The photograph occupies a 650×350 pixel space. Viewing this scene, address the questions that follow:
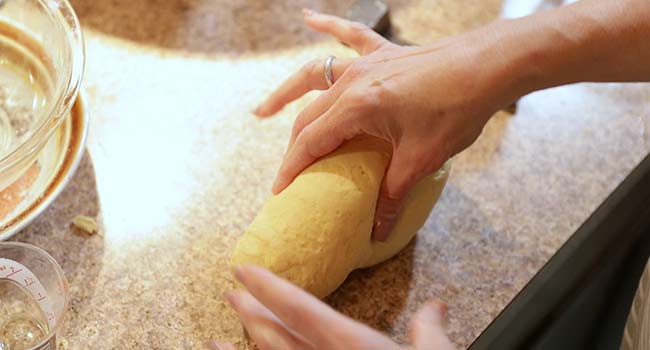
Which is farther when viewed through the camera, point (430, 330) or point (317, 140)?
point (317, 140)

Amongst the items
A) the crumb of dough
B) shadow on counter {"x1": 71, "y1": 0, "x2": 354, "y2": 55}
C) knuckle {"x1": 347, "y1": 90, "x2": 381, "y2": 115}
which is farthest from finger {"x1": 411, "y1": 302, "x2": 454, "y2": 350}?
shadow on counter {"x1": 71, "y1": 0, "x2": 354, "y2": 55}

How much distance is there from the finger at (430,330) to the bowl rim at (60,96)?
1.55 feet

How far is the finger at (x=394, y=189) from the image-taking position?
0.77m

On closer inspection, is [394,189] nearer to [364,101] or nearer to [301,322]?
[364,101]

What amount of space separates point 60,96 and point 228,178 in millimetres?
249

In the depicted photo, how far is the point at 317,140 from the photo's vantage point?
0.78 metres

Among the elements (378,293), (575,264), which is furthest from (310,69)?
(575,264)

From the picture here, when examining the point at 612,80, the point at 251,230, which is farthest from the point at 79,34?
the point at 612,80

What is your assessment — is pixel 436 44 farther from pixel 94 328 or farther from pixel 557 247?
pixel 94 328

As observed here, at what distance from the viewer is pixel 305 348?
2.20ft

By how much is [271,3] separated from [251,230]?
0.55 metres

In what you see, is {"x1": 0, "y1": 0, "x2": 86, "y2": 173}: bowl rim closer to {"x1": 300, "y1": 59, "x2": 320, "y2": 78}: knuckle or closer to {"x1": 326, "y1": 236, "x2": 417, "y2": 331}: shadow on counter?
{"x1": 300, "y1": 59, "x2": 320, "y2": 78}: knuckle

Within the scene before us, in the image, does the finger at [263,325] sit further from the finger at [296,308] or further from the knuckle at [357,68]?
the knuckle at [357,68]

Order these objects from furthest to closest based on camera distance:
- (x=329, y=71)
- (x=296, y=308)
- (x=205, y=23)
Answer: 1. (x=205, y=23)
2. (x=329, y=71)
3. (x=296, y=308)
